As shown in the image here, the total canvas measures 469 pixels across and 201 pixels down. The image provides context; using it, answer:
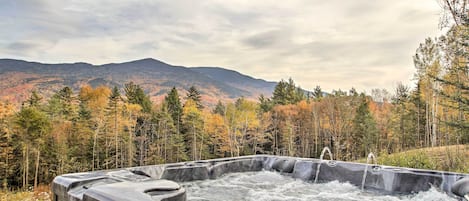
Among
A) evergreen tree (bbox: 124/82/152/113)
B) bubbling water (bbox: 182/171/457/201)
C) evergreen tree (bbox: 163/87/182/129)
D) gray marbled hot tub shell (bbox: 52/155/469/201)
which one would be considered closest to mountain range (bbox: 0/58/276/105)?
evergreen tree (bbox: 124/82/152/113)

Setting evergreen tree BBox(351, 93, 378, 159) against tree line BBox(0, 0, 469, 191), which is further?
evergreen tree BBox(351, 93, 378, 159)

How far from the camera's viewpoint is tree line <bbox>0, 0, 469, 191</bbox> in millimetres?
10234

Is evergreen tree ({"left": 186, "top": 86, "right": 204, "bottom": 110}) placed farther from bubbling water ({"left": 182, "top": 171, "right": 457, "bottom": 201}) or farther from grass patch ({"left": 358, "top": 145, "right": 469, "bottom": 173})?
bubbling water ({"left": 182, "top": 171, "right": 457, "bottom": 201})

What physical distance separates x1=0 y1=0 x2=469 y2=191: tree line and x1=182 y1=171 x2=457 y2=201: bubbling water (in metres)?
5.36

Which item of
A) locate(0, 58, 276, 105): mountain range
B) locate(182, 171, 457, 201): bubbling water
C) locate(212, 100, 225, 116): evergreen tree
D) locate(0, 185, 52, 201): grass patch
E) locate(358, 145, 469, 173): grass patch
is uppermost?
locate(0, 58, 276, 105): mountain range

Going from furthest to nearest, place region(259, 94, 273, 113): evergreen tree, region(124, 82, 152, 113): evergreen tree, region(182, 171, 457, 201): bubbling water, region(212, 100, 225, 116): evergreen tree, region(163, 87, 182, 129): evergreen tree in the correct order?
region(259, 94, 273, 113): evergreen tree
region(212, 100, 225, 116): evergreen tree
region(163, 87, 182, 129): evergreen tree
region(124, 82, 152, 113): evergreen tree
region(182, 171, 457, 201): bubbling water

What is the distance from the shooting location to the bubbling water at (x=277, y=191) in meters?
2.75

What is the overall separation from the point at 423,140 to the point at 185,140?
31.7 ft

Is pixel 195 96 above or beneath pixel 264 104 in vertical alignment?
above

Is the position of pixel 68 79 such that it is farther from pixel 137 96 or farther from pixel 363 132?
pixel 363 132

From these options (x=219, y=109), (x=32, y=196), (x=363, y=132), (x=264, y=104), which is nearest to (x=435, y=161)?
(x=32, y=196)

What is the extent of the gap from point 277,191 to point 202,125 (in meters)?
12.3

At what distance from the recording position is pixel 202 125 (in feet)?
50.0

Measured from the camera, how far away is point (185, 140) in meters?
15.2
